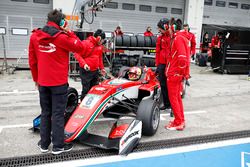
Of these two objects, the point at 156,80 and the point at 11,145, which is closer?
the point at 11,145

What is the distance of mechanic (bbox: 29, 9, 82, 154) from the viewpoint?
128 inches

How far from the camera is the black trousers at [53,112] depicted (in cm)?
341

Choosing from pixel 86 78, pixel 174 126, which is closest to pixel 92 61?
pixel 86 78

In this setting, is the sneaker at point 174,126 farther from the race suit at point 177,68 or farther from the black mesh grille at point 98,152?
the black mesh grille at point 98,152

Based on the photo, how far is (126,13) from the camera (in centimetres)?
1691

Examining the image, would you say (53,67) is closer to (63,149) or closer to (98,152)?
(63,149)

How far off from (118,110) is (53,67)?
2.35 metres

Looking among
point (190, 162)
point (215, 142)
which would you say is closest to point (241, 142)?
point (215, 142)

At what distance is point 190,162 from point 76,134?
164cm

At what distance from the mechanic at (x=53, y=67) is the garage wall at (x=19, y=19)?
1246 cm

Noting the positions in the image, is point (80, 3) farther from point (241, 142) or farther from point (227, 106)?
point (241, 142)

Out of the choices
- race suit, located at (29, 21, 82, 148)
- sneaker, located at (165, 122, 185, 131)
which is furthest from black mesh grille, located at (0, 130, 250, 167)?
sneaker, located at (165, 122, 185, 131)

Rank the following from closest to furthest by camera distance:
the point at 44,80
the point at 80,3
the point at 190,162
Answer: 1. the point at 44,80
2. the point at 190,162
3. the point at 80,3

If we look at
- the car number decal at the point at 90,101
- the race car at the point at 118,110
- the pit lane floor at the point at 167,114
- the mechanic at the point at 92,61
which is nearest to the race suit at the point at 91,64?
the mechanic at the point at 92,61
